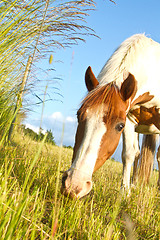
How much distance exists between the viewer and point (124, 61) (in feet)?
10.8

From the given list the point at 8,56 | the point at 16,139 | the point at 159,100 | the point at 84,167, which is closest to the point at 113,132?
the point at 84,167

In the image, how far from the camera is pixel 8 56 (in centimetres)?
196

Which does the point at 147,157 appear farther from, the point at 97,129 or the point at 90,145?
the point at 90,145

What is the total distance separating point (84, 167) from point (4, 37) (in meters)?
1.30

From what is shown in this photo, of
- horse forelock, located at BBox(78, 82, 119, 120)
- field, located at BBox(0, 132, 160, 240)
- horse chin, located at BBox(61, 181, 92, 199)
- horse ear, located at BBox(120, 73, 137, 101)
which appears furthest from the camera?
horse ear, located at BBox(120, 73, 137, 101)

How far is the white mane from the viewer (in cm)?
303

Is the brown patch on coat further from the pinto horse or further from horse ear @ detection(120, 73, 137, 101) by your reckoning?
horse ear @ detection(120, 73, 137, 101)

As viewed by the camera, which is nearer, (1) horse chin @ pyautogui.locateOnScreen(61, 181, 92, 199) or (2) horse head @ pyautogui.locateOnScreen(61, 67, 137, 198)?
(1) horse chin @ pyautogui.locateOnScreen(61, 181, 92, 199)

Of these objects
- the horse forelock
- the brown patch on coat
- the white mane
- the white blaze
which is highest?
the white mane

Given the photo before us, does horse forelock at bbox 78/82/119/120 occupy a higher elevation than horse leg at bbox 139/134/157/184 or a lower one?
higher

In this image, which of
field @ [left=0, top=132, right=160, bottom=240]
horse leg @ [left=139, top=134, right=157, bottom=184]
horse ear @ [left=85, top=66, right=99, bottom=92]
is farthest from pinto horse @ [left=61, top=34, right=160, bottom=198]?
horse leg @ [left=139, top=134, right=157, bottom=184]

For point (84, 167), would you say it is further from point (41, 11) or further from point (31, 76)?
point (31, 76)

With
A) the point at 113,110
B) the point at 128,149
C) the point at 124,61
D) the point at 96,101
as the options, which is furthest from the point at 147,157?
the point at 96,101

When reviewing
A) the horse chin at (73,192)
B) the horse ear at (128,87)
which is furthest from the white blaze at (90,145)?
the horse ear at (128,87)
